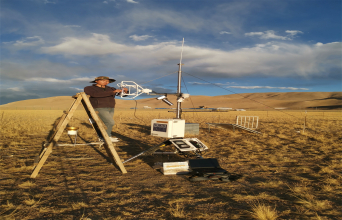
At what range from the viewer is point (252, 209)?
332 cm

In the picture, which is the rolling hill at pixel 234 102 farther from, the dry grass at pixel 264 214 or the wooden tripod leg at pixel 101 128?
the dry grass at pixel 264 214

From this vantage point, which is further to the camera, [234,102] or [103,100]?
[234,102]

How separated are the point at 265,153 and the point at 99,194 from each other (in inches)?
226

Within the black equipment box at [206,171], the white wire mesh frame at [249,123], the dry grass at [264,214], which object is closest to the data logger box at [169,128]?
the black equipment box at [206,171]

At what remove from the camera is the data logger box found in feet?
20.7

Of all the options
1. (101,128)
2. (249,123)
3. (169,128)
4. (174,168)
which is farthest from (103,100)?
(249,123)

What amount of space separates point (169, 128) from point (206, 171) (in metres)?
1.69

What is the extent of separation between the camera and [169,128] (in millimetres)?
6289

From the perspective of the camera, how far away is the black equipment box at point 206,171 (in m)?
4.72

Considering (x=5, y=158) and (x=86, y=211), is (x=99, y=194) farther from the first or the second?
(x=5, y=158)

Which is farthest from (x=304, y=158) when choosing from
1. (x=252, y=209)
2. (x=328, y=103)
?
(x=328, y=103)

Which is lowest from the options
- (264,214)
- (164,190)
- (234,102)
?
(164,190)

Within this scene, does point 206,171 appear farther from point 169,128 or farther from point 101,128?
point 101,128

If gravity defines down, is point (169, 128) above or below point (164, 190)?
above
